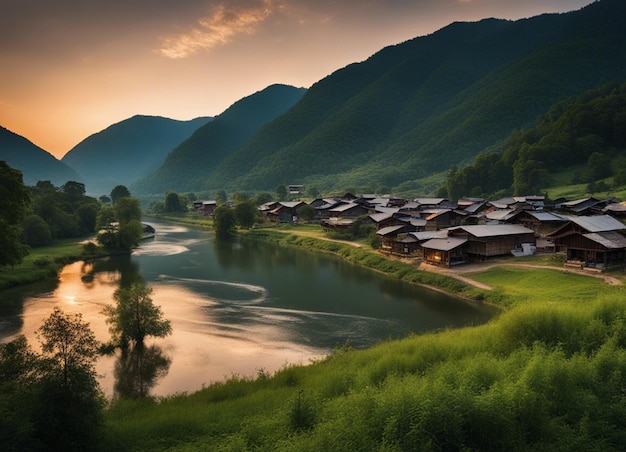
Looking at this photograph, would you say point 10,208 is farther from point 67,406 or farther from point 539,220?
point 539,220

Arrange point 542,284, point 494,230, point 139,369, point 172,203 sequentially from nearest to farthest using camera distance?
point 139,369 → point 542,284 → point 494,230 → point 172,203

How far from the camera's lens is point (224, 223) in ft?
212

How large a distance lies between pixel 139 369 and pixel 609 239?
29465 millimetres

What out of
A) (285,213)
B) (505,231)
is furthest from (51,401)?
(285,213)

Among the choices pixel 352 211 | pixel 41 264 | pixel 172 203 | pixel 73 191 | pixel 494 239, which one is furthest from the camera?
pixel 172 203

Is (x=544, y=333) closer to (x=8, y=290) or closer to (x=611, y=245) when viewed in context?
(x=611, y=245)

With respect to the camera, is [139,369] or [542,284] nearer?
[139,369]

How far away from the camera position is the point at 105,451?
32.2 feet

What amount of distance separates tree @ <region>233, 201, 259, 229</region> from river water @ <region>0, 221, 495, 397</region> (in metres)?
23.2

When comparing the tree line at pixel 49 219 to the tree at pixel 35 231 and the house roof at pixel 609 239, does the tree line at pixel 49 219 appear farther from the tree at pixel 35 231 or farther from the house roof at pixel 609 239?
the house roof at pixel 609 239

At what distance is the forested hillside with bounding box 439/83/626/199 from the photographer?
70062 mm

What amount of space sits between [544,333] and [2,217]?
34.2 m

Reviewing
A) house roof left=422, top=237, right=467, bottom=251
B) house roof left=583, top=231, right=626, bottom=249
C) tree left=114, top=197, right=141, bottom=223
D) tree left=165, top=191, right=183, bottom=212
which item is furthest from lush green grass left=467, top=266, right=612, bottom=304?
tree left=165, top=191, right=183, bottom=212

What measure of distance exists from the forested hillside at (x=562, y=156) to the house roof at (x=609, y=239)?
4342cm
